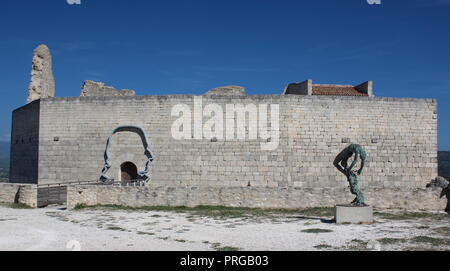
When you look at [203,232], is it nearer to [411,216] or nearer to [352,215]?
[352,215]

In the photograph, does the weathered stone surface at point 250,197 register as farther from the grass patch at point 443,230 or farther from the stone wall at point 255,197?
the grass patch at point 443,230

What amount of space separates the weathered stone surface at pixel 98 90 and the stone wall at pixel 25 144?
2.51m

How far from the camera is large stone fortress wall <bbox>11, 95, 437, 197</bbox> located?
48.2 ft

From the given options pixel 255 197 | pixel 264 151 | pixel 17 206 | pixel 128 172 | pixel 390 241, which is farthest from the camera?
pixel 128 172

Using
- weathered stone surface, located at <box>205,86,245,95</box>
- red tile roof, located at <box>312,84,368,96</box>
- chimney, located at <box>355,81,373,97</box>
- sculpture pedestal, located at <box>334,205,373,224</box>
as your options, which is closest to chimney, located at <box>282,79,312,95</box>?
red tile roof, located at <box>312,84,368,96</box>

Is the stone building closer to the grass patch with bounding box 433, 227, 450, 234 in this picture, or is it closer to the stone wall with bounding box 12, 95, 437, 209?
the stone wall with bounding box 12, 95, 437, 209

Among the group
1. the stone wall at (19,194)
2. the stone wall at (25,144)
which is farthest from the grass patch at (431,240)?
the stone wall at (25,144)

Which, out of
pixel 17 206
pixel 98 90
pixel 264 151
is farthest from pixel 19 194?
pixel 264 151

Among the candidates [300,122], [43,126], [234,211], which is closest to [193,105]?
[300,122]

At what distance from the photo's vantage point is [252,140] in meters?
14.9

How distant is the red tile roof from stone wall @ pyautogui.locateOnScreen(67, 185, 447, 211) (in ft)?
28.4

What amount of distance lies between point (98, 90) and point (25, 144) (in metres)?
4.27

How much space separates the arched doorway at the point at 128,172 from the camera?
621 inches

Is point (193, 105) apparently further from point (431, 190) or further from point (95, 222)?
point (431, 190)
